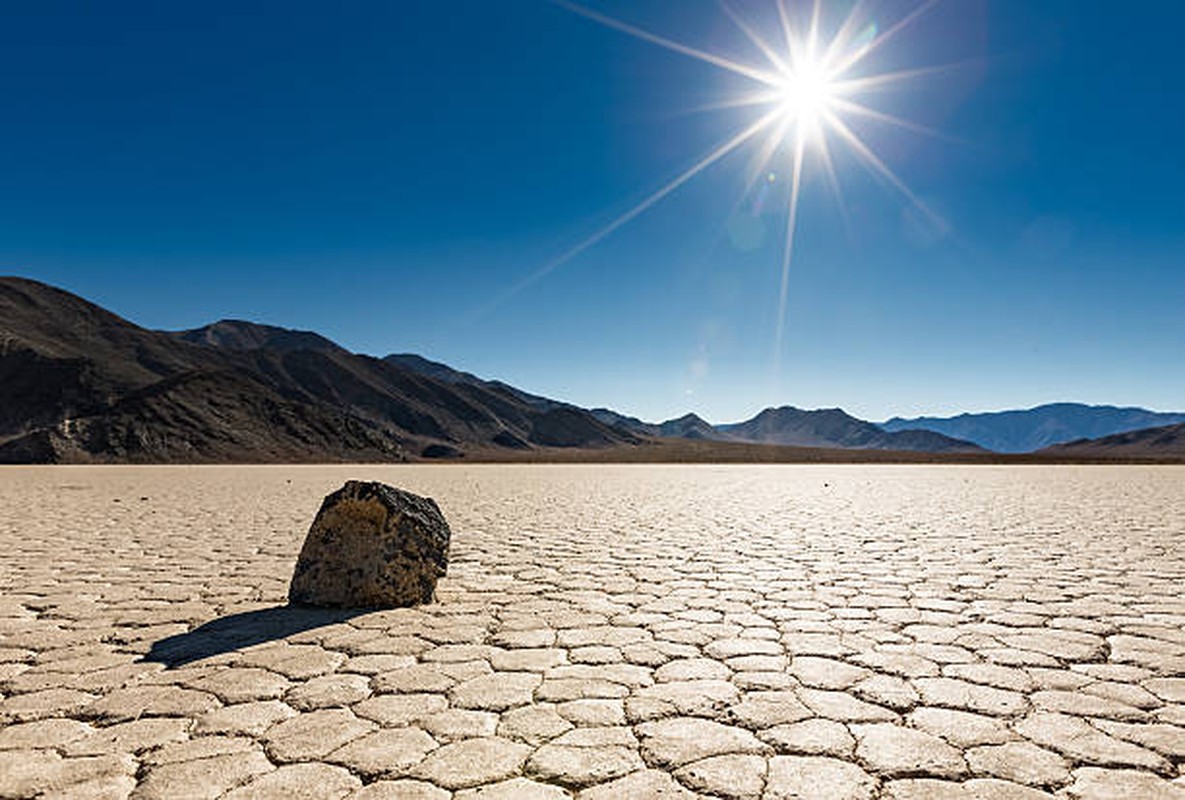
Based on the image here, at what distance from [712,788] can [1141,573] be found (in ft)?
14.9

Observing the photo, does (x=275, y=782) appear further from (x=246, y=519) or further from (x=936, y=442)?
(x=936, y=442)

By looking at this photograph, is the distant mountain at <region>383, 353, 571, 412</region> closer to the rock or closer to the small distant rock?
the small distant rock

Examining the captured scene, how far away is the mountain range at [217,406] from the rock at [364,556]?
34498 mm

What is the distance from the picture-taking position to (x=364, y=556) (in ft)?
12.3

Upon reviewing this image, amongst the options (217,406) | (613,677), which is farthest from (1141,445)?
(613,677)

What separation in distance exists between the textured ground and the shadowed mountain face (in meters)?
33.4

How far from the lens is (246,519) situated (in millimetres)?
8406

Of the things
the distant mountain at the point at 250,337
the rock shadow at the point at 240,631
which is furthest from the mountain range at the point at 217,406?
the rock shadow at the point at 240,631

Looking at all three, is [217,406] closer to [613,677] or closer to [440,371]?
[613,677]

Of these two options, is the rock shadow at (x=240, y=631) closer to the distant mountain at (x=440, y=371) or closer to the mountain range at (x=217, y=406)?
the mountain range at (x=217, y=406)

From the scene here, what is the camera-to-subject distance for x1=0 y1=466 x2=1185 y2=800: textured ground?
1.83 metres

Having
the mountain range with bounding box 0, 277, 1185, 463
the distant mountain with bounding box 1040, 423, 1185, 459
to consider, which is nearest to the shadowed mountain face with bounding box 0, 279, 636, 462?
the mountain range with bounding box 0, 277, 1185, 463

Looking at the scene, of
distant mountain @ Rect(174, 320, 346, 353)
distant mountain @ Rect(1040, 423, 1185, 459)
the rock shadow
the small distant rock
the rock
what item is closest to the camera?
the rock shadow

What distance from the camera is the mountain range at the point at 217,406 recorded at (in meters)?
34.6
